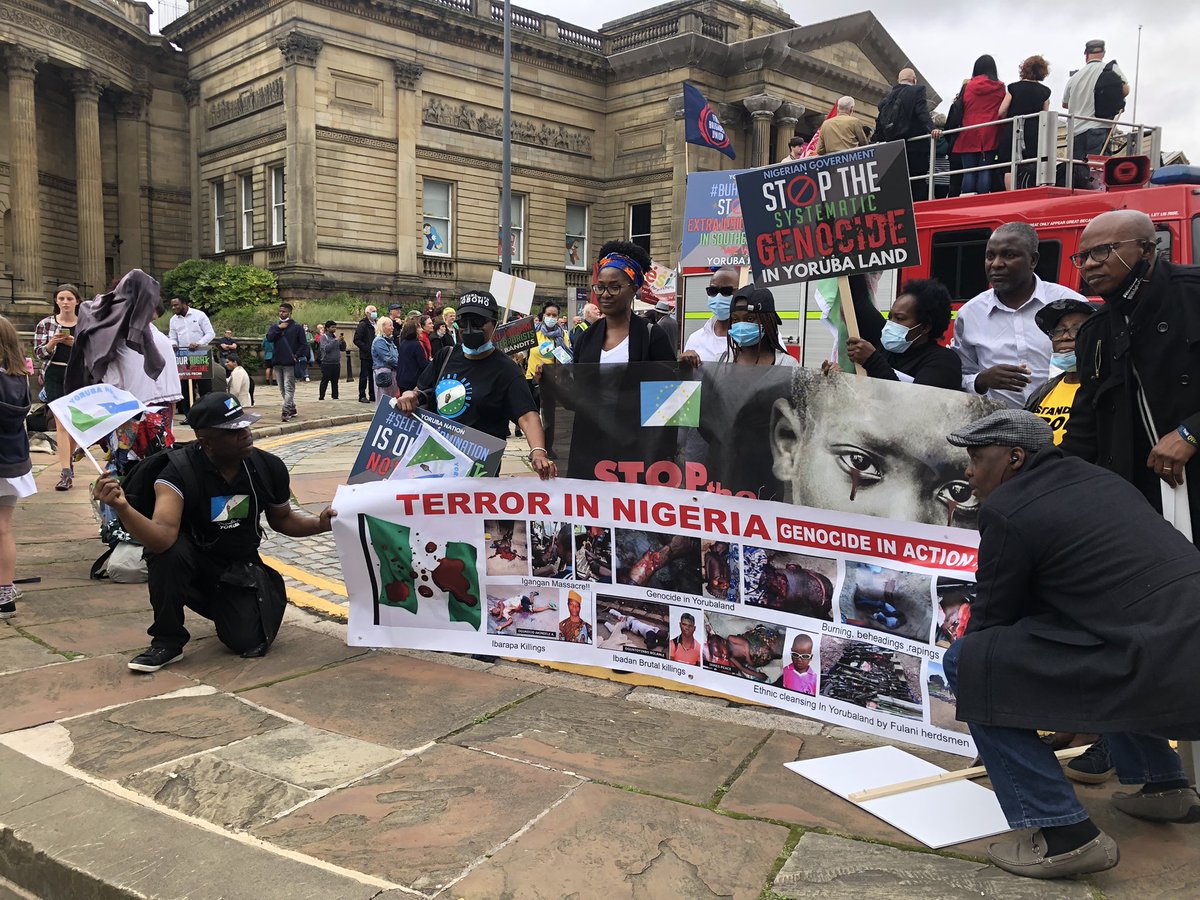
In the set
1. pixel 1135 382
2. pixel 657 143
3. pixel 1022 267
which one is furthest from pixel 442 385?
pixel 657 143

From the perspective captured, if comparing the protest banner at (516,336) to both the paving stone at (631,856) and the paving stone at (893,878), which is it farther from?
the paving stone at (893,878)

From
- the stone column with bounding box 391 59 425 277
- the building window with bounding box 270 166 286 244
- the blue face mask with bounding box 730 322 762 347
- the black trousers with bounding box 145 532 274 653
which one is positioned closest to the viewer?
the black trousers with bounding box 145 532 274 653

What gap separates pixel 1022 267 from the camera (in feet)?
14.4

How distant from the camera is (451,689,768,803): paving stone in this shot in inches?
134

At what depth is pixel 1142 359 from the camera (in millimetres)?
3221

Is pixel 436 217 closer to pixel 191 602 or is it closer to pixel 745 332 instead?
pixel 191 602

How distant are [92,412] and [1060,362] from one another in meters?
4.60

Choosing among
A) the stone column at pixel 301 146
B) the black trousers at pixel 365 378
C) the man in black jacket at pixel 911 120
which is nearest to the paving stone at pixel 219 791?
the man in black jacket at pixel 911 120

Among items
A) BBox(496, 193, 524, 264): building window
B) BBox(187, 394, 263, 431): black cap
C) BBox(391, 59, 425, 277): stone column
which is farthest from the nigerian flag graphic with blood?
BBox(496, 193, 524, 264): building window

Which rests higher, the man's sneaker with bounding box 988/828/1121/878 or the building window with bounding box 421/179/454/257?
the building window with bounding box 421/179/454/257

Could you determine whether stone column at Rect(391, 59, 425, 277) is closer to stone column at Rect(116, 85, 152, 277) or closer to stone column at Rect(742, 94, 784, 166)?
stone column at Rect(116, 85, 152, 277)

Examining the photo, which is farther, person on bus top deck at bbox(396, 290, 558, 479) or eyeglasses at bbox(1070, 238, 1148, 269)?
person on bus top deck at bbox(396, 290, 558, 479)

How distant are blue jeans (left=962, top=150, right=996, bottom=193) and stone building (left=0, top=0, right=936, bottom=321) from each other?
22.1 m

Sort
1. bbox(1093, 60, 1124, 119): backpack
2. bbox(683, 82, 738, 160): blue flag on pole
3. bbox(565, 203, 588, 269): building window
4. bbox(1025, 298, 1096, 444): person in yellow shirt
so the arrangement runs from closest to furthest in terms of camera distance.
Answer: bbox(1025, 298, 1096, 444): person in yellow shirt → bbox(1093, 60, 1124, 119): backpack → bbox(683, 82, 738, 160): blue flag on pole → bbox(565, 203, 588, 269): building window
